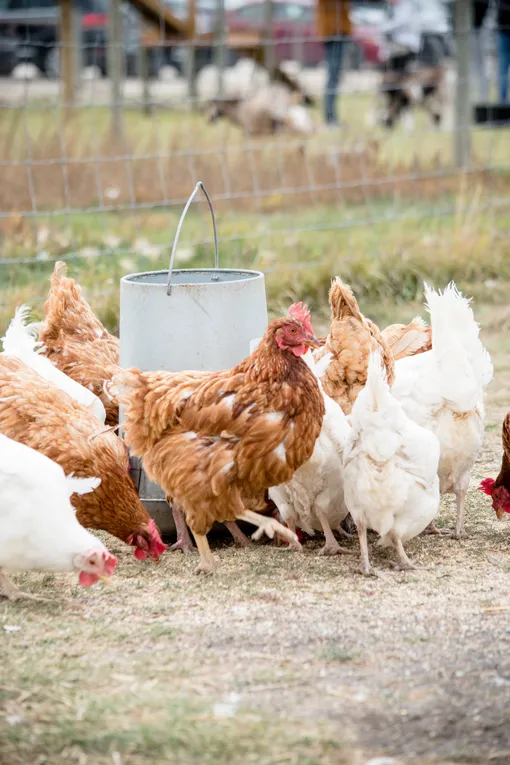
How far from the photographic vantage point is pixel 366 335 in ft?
12.7

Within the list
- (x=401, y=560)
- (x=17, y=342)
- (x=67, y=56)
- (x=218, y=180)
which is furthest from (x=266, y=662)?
(x=67, y=56)

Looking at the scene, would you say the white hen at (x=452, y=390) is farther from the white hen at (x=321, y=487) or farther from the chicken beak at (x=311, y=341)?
the chicken beak at (x=311, y=341)

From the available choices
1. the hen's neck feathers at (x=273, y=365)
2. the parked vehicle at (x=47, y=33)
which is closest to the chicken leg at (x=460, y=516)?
the hen's neck feathers at (x=273, y=365)

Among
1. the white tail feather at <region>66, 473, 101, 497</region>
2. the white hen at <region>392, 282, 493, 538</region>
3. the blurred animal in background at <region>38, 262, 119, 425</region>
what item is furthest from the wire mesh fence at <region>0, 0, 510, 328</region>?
the white hen at <region>392, 282, 493, 538</region>

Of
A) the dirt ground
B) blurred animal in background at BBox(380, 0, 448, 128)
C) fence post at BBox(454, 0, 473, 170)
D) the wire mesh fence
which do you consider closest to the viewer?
the dirt ground

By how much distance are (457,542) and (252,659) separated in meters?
1.22

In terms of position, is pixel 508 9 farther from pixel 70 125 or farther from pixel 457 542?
pixel 457 542

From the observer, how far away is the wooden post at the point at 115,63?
316 inches

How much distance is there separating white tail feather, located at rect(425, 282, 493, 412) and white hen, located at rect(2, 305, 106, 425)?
125cm

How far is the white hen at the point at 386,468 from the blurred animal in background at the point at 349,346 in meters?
0.36

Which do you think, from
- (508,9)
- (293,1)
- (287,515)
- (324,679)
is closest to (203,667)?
(324,679)

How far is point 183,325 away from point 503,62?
8.64 m

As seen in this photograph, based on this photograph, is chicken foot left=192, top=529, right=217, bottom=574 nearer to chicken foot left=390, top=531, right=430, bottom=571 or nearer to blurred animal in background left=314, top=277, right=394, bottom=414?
chicken foot left=390, top=531, right=430, bottom=571

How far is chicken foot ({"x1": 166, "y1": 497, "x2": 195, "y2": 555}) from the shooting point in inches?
149
